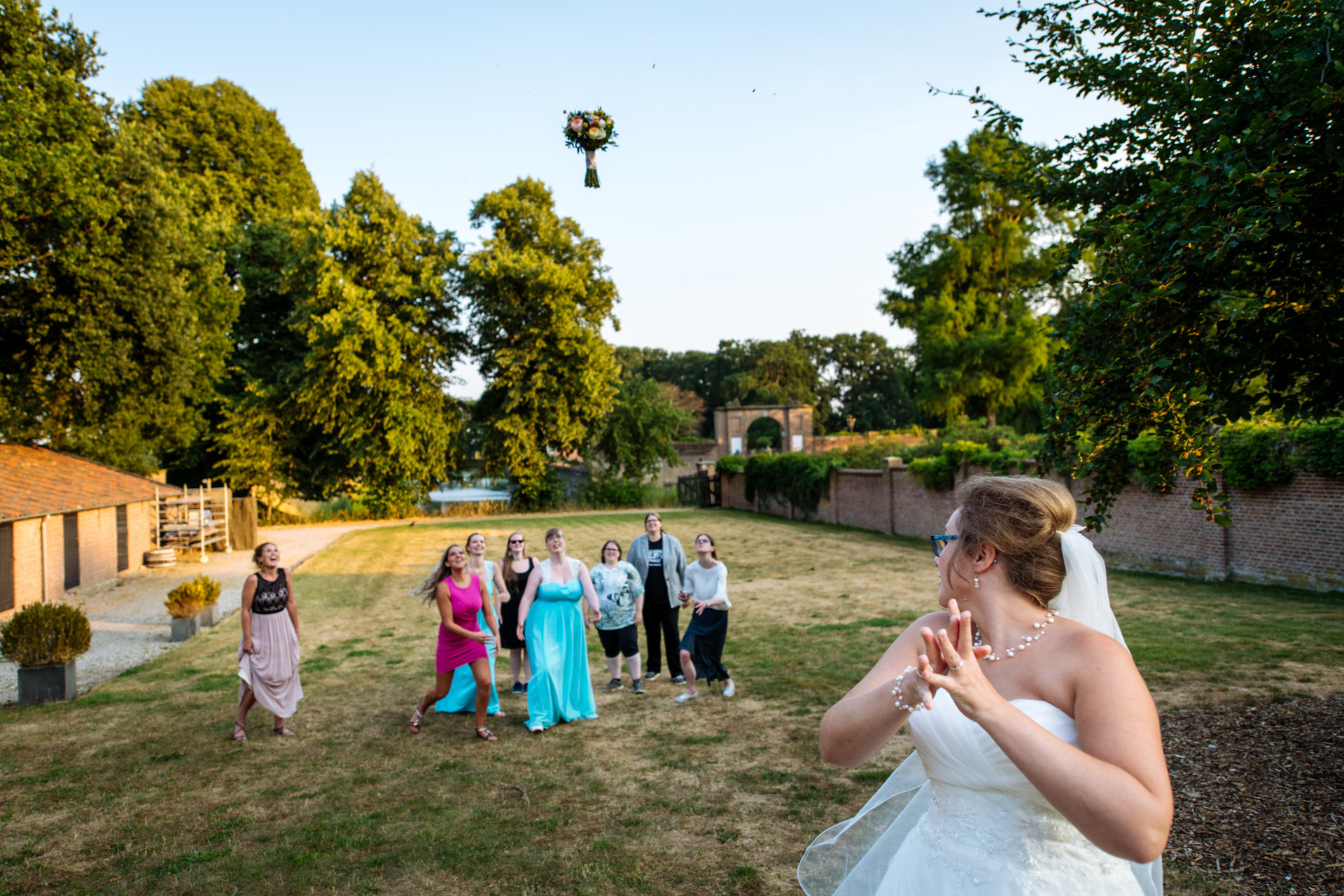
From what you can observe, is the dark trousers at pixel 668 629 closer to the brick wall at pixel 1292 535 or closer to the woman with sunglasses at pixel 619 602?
the woman with sunglasses at pixel 619 602

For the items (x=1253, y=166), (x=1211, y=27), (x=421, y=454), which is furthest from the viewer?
(x=421, y=454)

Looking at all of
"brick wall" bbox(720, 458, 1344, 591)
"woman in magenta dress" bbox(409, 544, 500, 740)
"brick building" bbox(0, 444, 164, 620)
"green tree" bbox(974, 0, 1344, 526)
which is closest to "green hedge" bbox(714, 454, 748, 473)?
"brick wall" bbox(720, 458, 1344, 591)

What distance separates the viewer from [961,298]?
1340 inches

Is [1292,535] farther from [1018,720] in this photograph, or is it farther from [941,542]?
[1018,720]

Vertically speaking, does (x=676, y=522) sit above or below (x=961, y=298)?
below

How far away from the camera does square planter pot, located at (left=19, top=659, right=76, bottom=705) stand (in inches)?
356

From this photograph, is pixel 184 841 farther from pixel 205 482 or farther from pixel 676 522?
pixel 676 522

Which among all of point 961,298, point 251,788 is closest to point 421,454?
point 961,298

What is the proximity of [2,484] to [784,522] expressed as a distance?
2313cm

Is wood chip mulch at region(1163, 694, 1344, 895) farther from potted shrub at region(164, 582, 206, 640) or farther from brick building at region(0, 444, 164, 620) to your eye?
brick building at region(0, 444, 164, 620)

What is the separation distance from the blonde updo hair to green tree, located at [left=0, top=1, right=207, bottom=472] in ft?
64.8

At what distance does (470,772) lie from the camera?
21.6 ft

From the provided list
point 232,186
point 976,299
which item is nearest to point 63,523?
point 232,186

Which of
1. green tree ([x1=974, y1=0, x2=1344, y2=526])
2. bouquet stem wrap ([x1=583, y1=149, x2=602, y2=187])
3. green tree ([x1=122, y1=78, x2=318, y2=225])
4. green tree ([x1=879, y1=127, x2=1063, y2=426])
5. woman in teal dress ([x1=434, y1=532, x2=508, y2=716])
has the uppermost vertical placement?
green tree ([x1=122, y1=78, x2=318, y2=225])
